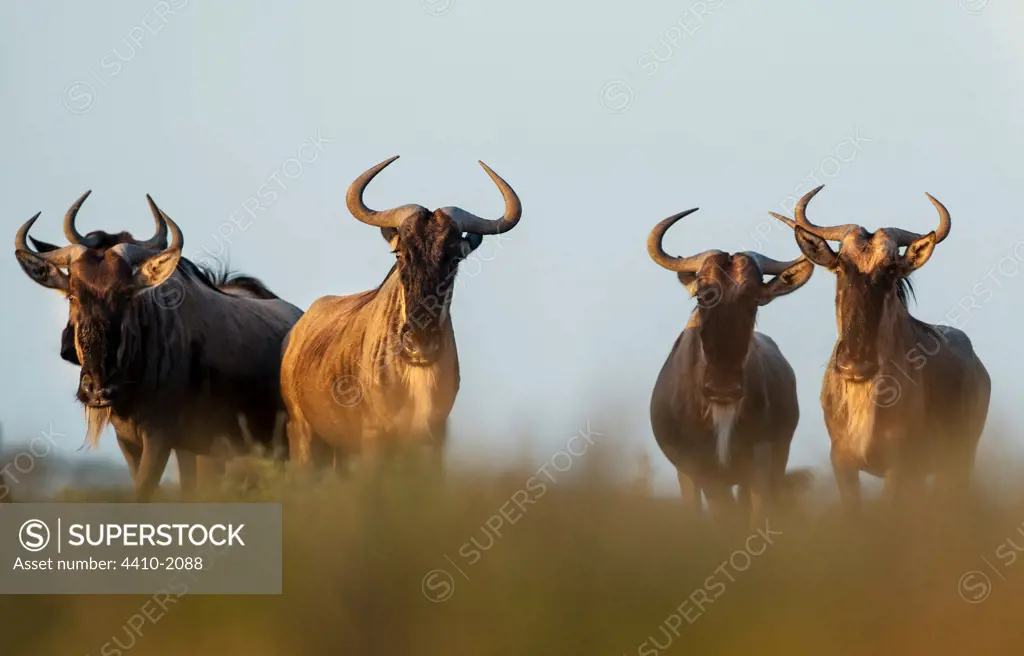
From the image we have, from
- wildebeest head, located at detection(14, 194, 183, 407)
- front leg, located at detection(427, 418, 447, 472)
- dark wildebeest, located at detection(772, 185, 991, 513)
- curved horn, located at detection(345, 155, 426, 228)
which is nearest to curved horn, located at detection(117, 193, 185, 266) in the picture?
wildebeest head, located at detection(14, 194, 183, 407)

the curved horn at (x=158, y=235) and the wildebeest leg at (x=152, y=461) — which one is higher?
the curved horn at (x=158, y=235)

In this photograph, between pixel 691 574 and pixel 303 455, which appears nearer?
pixel 691 574

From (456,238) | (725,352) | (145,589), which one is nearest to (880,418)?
(725,352)

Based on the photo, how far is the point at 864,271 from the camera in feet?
46.3

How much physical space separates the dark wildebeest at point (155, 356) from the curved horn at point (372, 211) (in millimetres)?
1437

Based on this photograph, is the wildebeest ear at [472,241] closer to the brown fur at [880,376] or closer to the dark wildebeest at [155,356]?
the dark wildebeest at [155,356]

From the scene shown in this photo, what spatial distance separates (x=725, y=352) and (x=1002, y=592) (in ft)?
Answer: 14.0

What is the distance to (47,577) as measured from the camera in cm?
995

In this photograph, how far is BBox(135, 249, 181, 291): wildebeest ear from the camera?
14.0m

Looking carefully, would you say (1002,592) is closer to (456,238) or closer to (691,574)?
(691,574)

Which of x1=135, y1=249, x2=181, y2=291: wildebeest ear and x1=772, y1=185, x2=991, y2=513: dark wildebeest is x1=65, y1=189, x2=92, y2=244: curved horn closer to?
x1=135, y1=249, x2=181, y2=291: wildebeest ear

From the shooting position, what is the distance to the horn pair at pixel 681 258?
1439 cm

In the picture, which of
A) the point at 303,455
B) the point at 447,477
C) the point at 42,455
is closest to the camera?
the point at 447,477

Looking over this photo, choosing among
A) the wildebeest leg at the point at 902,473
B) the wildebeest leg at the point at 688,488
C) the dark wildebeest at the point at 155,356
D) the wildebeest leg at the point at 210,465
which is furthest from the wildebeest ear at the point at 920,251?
the wildebeest leg at the point at 210,465
